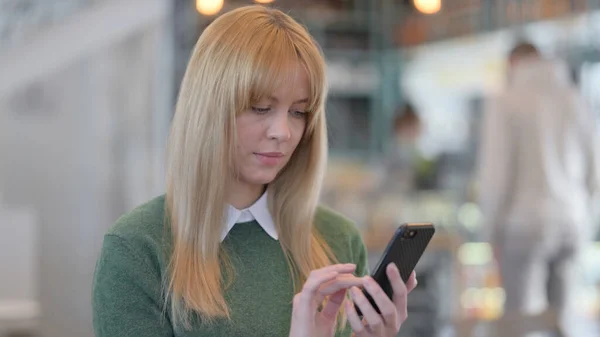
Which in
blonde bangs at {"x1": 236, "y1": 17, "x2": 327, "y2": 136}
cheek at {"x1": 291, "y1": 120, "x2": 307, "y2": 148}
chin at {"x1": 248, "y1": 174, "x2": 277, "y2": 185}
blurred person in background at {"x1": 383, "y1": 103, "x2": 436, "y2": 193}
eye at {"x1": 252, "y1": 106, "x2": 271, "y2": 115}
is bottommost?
blurred person in background at {"x1": 383, "y1": 103, "x2": 436, "y2": 193}

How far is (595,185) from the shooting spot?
340 centimetres

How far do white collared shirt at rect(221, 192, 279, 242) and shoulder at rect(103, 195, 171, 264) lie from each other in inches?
4.0

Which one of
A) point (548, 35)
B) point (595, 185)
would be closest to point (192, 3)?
point (595, 185)

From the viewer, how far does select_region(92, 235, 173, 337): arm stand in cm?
132

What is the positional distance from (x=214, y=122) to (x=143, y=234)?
201 mm

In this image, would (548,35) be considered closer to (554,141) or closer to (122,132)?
(554,141)

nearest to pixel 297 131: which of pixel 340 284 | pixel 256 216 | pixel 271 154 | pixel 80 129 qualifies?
pixel 271 154

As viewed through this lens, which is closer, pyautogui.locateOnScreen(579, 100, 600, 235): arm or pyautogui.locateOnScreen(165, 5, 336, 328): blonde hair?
pyautogui.locateOnScreen(165, 5, 336, 328): blonde hair

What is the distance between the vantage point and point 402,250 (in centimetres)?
123

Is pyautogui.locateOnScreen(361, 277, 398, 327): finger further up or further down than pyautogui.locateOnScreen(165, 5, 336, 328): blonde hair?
further down

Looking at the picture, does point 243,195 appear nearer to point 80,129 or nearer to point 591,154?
point 80,129

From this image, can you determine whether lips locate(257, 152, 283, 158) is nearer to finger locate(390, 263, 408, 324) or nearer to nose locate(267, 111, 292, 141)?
nose locate(267, 111, 292, 141)

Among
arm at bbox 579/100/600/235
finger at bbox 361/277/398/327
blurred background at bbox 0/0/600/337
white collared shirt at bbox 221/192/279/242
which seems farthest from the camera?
arm at bbox 579/100/600/235

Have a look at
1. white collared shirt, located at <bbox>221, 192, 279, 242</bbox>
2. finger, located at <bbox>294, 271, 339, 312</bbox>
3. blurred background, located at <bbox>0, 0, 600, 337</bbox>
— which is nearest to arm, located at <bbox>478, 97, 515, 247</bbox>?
blurred background, located at <bbox>0, 0, 600, 337</bbox>
